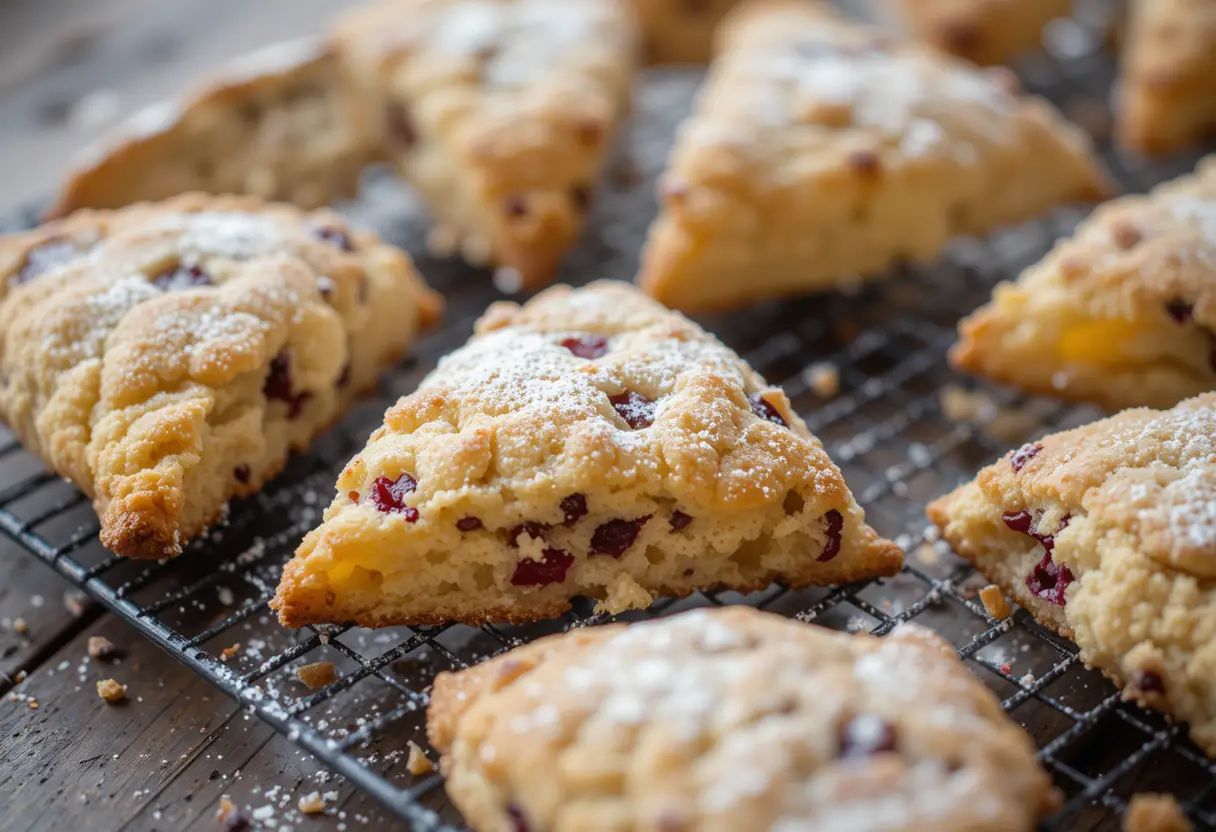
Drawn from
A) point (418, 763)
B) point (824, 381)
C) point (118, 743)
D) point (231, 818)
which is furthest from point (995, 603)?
point (118, 743)

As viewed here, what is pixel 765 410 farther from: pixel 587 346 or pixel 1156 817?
pixel 1156 817

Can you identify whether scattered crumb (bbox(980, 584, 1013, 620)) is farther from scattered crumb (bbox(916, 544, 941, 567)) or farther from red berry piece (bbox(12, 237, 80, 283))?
red berry piece (bbox(12, 237, 80, 283))

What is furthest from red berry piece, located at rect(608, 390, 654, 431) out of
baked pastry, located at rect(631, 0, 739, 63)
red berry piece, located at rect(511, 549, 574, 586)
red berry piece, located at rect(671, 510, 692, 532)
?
baked pastry, located at rect(631, 0, 739, 63)

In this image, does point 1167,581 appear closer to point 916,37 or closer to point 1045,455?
point 1045,455

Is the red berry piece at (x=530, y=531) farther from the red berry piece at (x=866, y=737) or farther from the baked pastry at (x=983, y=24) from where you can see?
the baked pastry at (x=983, y=24)

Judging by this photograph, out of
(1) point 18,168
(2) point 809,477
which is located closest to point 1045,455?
(2) point 809,477
